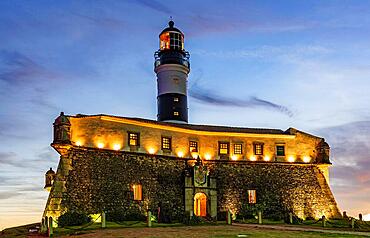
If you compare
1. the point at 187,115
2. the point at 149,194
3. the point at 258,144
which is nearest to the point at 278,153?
the point at 258,144

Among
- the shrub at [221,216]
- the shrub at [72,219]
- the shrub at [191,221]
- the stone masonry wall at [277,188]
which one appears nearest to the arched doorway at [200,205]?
the shrub at [221,216]

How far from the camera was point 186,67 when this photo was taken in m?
57.3

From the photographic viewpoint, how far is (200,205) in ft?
154

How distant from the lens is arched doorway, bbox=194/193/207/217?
4628 cm

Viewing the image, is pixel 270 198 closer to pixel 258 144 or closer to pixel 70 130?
pixel 258 144

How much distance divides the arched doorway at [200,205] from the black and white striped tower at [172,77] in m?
12.2

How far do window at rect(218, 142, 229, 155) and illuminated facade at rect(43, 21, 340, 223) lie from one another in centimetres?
10

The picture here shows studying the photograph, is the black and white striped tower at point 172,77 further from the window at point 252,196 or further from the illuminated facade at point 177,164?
the window at point 252,196

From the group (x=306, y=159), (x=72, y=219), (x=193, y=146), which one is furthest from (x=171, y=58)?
(x=72, y=219)

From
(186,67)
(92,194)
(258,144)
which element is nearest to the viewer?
(92,194)

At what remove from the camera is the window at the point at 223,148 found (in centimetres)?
4934

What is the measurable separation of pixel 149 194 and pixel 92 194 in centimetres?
603

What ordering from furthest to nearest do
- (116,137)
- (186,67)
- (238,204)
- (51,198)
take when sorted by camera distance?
(186,67) → (238,204) → (116,137) → (51,198)

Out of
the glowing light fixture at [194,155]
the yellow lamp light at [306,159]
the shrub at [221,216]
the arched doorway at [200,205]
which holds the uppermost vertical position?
the glowing light fixture at [194,155]
